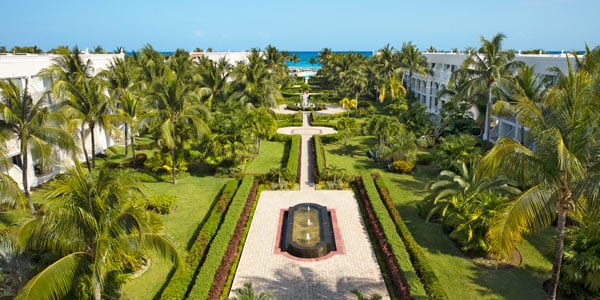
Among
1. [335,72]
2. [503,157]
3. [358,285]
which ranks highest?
[335,72]

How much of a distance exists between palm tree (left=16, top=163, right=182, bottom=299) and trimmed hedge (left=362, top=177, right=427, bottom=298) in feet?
24.2

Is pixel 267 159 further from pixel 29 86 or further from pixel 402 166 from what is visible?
pixel 29 86

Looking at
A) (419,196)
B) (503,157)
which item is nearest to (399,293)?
(503,157)

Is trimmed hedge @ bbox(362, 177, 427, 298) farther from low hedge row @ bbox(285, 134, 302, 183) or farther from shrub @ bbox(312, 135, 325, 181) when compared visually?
low hedge row @ bbox(285, 134, 302, 183)

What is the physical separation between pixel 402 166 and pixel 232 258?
1472cm

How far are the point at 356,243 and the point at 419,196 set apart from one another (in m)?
6.89

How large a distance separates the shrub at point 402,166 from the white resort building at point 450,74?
7255mm

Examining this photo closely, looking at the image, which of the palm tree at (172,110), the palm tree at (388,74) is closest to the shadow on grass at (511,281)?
the palm tree at (172,110)

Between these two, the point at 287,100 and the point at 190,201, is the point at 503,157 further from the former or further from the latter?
the point at 287,100

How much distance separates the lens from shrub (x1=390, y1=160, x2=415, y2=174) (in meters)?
26.0

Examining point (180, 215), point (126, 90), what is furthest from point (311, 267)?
point (126, 90)

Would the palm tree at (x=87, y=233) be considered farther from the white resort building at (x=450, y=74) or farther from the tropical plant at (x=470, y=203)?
the white resort building at (x=450, y=74)

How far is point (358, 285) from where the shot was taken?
13.5 metres

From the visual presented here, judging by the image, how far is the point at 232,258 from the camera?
1497cm
